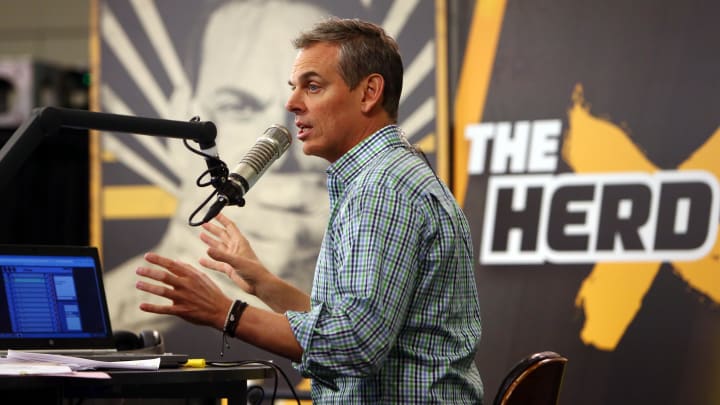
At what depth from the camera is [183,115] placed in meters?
4.71

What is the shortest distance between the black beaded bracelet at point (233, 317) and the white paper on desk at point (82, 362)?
0.15m

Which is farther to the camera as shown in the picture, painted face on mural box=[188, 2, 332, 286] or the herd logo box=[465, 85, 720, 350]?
painted face on mural box=[188, 2, 332, 286]

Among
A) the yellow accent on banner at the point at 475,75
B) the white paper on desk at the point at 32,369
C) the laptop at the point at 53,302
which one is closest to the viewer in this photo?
the white paper on desk at the point at 32,369

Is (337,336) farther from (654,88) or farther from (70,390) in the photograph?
(654,88)

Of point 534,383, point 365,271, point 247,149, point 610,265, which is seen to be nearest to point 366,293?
point 365,271

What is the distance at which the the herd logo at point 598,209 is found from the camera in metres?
3.94

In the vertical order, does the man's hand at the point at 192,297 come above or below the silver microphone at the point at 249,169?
below

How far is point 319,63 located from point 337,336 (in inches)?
23.9

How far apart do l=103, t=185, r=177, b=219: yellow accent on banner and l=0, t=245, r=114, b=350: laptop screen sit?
226 cm

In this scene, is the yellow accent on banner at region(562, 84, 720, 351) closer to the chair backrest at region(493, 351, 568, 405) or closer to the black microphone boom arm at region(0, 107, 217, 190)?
the chair backrest at region(493, 351, 568, 405)

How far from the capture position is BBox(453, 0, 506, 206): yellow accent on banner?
4281 millimetres

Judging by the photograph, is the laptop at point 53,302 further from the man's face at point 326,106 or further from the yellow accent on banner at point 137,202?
the yellow accent on banner at point 137,202

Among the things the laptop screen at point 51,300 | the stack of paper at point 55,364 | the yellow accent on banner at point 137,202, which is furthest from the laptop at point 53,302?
the yellow accent on banner at point 137,202

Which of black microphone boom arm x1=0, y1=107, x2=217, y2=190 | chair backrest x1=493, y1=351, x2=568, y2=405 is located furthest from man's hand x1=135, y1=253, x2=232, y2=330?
chair backrest x1=493, y1=351, x2=568, y2=405
